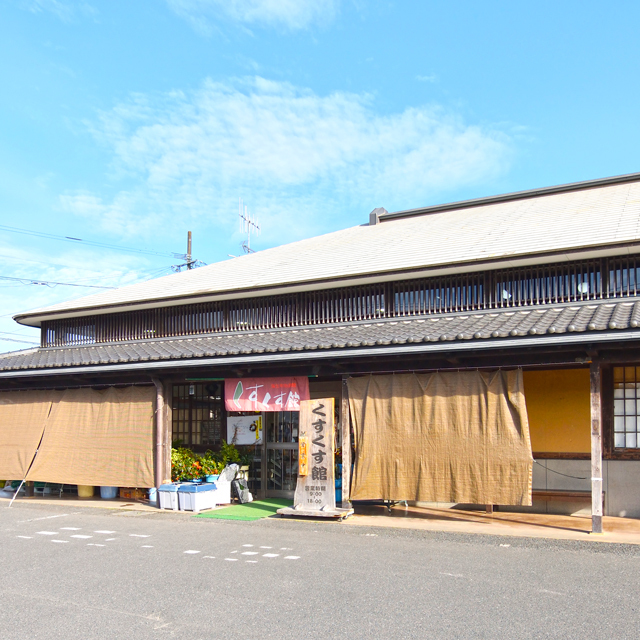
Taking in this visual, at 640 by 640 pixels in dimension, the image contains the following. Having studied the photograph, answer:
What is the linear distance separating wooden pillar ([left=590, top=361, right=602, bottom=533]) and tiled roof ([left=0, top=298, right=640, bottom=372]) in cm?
91

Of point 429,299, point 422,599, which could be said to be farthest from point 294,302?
point 422,599

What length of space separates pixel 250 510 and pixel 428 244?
22.2 ft

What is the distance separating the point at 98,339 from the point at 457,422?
32.8ft

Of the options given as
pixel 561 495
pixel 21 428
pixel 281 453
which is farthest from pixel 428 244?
pixel 21 428

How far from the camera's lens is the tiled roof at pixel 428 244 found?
1171cm

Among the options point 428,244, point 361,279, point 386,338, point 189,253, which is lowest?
point 386,338

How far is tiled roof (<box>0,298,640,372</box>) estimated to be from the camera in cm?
928

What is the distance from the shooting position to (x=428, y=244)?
14008 millimetres

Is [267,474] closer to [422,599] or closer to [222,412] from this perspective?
[222,412]

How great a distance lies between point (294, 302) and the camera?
1377cm

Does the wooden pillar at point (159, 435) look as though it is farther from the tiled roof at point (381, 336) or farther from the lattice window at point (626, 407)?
the lattice window at point (626, 407)

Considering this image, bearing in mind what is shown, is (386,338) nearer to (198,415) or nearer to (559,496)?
(559,496)

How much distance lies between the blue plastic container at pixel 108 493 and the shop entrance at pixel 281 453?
11.5 feet

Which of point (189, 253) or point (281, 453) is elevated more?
point (189, 253)
